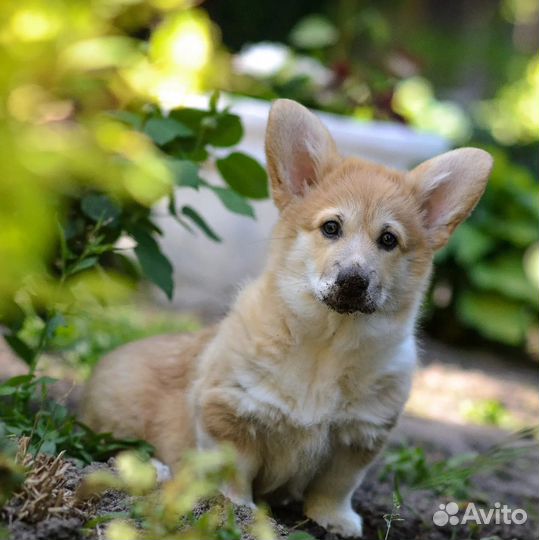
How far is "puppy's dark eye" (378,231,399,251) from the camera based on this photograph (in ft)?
10.9

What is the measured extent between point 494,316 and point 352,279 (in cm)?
507

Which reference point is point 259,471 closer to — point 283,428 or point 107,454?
point 283,428

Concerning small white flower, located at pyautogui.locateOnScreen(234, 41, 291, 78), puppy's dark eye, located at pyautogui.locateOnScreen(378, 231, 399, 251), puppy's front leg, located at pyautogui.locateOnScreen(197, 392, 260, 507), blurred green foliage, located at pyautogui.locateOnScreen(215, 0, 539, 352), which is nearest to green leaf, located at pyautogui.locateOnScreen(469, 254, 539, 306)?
blurred green foliage, located at pyautogui.locateOnScreen(215, 0, 539, 352)

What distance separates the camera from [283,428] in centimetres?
321

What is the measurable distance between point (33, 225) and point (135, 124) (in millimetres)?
2567

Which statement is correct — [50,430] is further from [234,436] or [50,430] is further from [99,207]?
[99,207]

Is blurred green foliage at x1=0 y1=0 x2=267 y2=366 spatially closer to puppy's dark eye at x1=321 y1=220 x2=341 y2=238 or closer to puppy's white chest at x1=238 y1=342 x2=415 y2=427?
puppy's dark eye at x1=321 y1=220 x2=341 y2=238

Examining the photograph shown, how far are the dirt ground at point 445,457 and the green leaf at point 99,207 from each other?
973mm

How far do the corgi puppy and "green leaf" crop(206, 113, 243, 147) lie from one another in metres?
0.35

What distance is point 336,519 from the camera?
3338 mm

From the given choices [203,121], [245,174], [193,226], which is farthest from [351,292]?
[193,226]

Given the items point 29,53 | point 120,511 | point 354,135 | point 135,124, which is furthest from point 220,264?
point 29,53

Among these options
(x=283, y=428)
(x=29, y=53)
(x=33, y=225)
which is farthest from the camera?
(x=283, y=428)

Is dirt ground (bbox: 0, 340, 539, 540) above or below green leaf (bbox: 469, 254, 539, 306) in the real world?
above
